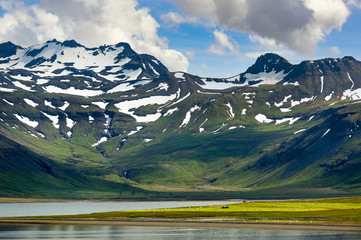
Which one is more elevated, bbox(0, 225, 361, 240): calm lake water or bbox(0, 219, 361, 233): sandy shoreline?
bbox(0, 219, 361, 233): sandy shoreline

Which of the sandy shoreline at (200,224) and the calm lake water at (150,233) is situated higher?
the sandy shoreline at (200,224)

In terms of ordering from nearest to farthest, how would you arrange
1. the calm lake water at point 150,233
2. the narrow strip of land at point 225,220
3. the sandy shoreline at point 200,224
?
the calm lake water at point 150,233, the sandy shoreline at point 200,224, the narrow strip of land at point 225,220

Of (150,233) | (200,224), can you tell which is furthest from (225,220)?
(150,233)

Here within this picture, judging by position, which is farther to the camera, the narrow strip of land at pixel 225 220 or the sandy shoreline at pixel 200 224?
the narrow strip of land at pixel 225 220

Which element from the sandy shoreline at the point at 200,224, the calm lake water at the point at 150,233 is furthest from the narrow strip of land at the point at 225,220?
the calm lake water at the point at 150,233

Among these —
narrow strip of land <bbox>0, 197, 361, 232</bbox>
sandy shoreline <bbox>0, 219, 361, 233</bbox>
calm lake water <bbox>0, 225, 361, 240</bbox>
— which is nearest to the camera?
calm lake water <bbox>0, 225, 361, 240</bbox>

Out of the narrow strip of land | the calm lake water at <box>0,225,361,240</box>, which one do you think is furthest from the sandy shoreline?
the calm lake water at <box>0,225,361,240</box>

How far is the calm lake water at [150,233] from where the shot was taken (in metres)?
108

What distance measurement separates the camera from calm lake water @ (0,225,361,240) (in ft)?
353

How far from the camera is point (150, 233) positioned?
117m

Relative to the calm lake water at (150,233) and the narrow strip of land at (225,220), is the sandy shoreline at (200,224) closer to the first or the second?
the narrow strip of land at (225,220)

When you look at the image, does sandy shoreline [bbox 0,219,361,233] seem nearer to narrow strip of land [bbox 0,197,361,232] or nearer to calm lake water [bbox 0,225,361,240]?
narrow strip of land [bbox 0,197,361,232]

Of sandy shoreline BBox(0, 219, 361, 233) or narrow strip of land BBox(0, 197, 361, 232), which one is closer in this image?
sandy shoreline BBox(0, 219, 361, 233)

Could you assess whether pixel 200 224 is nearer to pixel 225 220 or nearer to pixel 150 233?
pixel 225 220
